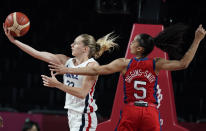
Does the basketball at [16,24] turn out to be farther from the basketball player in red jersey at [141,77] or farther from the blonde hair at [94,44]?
the basketball player in red jersey at [141,77]

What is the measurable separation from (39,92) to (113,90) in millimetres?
1512

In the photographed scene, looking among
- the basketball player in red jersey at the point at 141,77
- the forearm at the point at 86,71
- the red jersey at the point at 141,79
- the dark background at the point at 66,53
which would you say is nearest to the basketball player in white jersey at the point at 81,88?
the forearm at the point at 86,71

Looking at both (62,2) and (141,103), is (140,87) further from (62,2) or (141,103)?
(62,2)

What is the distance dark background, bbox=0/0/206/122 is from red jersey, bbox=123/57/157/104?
11.1ft

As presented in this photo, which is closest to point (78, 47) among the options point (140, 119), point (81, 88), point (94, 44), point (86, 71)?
point (94, 44)

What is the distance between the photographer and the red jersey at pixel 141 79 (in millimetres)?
3852

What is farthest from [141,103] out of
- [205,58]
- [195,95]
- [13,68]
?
[13,68]

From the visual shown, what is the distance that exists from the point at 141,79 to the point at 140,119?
382 mm

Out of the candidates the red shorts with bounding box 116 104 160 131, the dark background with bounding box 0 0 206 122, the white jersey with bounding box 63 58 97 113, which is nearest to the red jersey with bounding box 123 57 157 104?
the red shorts with bounding box 116 104 160 131

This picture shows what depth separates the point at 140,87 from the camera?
3.88m

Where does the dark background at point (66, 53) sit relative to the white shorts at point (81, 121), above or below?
above

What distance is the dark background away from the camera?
770cm

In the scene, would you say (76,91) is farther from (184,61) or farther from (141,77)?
(184,61)

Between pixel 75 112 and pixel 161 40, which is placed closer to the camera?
pixel 161 40
